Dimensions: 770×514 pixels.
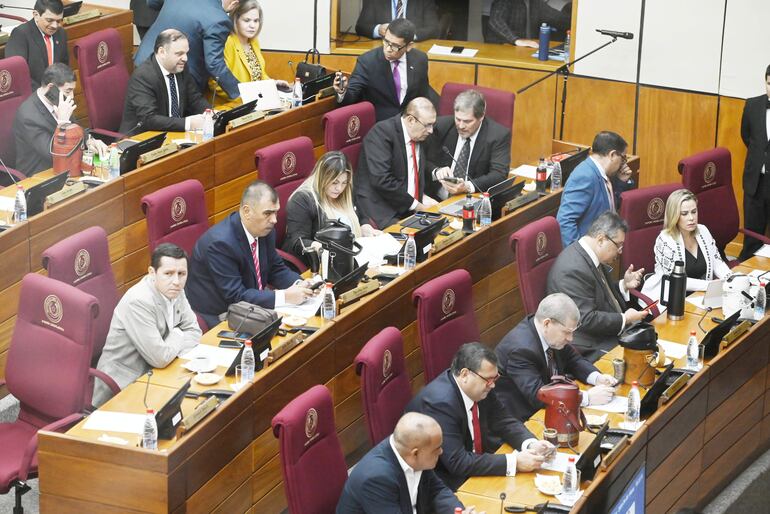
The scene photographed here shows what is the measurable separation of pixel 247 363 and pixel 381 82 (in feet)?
10.8

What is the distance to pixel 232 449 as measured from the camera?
178 inches

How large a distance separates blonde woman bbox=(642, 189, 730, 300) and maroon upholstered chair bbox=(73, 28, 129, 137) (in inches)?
119

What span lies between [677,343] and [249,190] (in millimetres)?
1966

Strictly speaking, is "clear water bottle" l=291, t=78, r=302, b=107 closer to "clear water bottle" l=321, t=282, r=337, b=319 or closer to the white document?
"clear water bottle" l=321, t=282, r=337, b=319

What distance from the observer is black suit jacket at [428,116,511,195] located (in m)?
7.03

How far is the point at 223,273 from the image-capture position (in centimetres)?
550

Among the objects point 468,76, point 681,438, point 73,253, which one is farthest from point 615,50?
point 73,253

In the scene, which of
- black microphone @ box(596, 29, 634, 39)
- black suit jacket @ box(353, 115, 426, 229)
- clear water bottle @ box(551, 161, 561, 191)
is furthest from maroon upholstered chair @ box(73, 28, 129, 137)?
black microphone @ box(596, 29, 634, 39)

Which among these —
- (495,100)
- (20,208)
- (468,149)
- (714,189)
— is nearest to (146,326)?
(20,208)

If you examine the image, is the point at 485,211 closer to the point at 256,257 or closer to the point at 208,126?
the point at 256,257

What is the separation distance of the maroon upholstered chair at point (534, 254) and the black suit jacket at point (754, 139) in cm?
210

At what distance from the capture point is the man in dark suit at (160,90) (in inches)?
269

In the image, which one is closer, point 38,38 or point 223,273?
point 223,273

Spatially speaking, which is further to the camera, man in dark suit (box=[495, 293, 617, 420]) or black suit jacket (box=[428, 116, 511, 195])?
black suit jacket (box=[428, 116, 511, 195])
